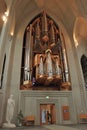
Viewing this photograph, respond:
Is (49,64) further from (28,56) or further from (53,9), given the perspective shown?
(53,9)

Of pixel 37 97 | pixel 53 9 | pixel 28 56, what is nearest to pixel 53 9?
pixel 53 9

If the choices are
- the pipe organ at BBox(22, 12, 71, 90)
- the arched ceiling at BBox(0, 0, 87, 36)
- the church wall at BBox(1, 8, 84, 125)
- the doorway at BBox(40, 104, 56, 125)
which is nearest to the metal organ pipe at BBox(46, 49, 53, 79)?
the pipe organ at BBox(22, 12, 71, 90)

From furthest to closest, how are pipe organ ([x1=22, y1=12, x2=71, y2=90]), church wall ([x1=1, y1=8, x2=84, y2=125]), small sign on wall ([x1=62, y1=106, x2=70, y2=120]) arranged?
pipe organ ([x1=22, y1=12, x2=71, y2=90]), small sign on wall ([x1=62, y1=106, x2=70, y2=120]), church wall ([x1=1, y1=8, x2=84, y2=125])

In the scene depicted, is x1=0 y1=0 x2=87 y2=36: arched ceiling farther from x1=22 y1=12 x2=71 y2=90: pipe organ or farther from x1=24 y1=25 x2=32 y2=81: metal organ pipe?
x1=24 y1=25 x2=32 y2=81: metal organ pipe

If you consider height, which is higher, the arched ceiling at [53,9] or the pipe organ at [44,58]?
the arched ceiling at [53,9]

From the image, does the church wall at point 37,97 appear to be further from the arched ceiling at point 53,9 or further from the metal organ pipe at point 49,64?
the arched ceiling at point 53,9

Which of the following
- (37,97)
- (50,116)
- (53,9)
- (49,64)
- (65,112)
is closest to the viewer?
(65,112)

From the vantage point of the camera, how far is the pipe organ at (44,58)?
29.0 ft

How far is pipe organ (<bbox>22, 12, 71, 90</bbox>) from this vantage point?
8.85 metres

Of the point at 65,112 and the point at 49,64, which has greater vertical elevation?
the point at 49,64

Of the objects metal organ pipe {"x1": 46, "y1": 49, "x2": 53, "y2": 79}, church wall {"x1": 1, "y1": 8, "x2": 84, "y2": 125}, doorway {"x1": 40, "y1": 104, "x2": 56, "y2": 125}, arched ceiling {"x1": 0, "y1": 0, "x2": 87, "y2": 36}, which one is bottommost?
doorway {"x1": 40, "y1": 104, "x2": 56, "y2": 125}

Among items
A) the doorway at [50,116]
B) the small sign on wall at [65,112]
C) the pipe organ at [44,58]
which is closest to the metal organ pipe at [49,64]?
the pipe organ at [44,58]

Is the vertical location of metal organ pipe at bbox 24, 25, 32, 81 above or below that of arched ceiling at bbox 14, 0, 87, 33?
below

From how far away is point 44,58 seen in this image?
9.91 meters
